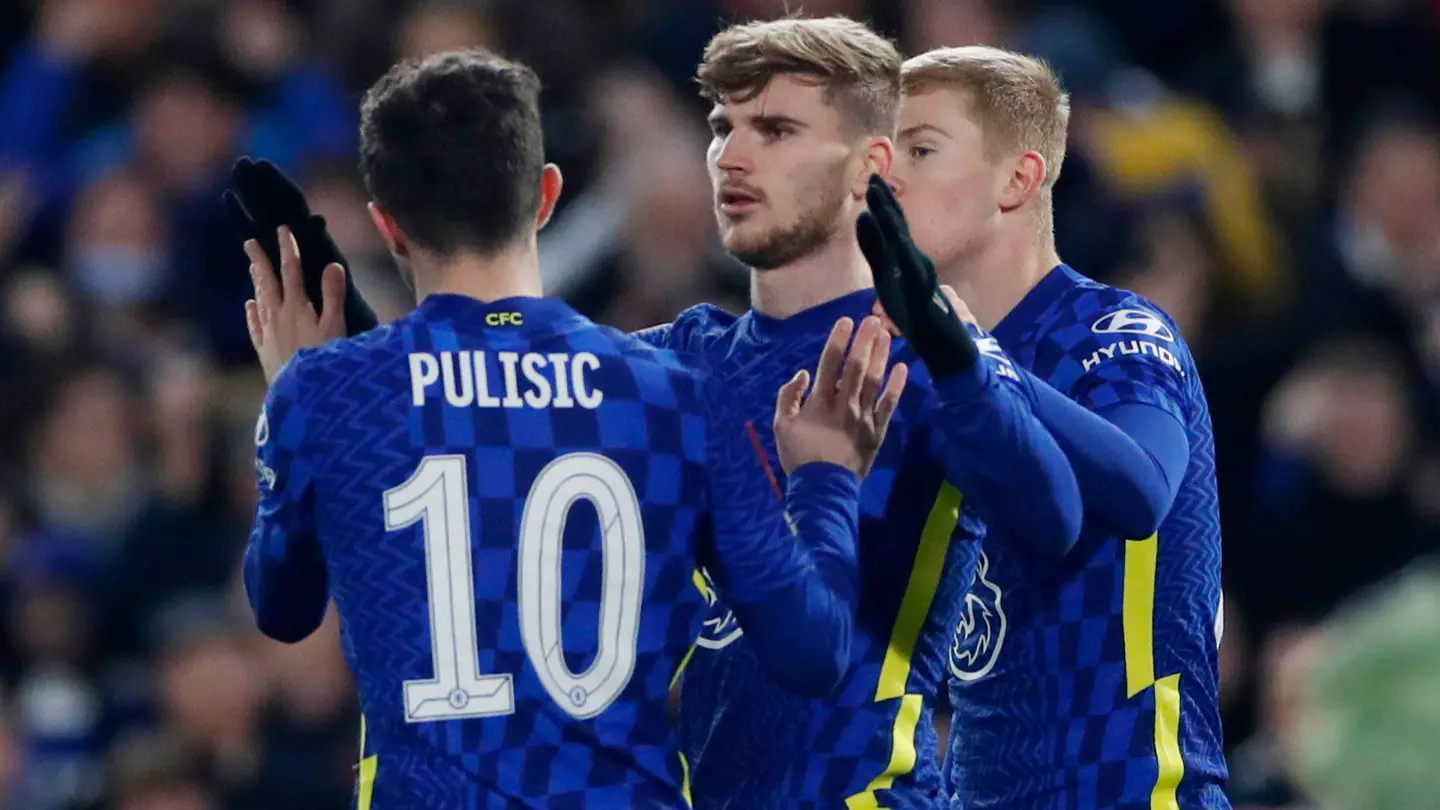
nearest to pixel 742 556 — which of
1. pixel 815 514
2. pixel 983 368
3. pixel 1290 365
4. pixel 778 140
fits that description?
pixel 815 514

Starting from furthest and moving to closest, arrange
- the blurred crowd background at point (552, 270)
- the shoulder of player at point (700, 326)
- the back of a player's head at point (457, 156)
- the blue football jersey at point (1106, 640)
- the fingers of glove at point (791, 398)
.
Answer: the blurred crowd background at point (552, 270), the shoulder of player at point (700, 326), the blue football jersey at point (1106, 640), the fingers of glove at point (791, 398), the back of a player's head at point (457, 156)

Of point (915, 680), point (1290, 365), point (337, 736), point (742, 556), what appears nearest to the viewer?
point (742, 556)

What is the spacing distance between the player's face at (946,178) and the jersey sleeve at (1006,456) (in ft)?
2.06

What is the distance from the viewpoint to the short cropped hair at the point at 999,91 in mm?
5055

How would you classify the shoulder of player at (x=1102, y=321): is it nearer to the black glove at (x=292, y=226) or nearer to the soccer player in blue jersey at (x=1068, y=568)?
the soccer player in blue jersey at (x=1068, y=568)

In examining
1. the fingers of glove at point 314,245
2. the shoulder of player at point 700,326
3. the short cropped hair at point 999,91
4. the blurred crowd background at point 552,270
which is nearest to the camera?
the fingers of glove at point 314,245

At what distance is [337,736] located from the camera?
8.52m

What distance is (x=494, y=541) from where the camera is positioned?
13.3 ft

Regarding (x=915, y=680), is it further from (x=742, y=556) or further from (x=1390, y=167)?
(x=1390, y=167)

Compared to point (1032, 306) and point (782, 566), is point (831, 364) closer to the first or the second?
point (782, 566)

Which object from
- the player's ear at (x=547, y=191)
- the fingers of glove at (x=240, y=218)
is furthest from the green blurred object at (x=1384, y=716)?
the fingers of glove at (x=240, y=218)

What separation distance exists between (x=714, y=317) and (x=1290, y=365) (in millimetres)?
4778

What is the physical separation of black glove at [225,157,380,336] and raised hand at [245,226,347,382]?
0.02m

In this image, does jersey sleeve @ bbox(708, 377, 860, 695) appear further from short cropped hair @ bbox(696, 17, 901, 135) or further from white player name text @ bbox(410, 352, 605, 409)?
short cropped hair @ bbox(696, 17, 901, 135)
